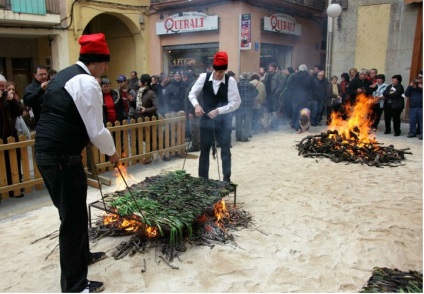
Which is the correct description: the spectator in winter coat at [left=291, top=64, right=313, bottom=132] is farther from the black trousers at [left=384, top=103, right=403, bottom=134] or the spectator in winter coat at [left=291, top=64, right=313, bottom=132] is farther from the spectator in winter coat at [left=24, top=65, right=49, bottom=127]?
the spectator in winter coat at [left=24, top=65, right=49, bottom=127]

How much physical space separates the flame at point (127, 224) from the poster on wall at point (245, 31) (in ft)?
38.3

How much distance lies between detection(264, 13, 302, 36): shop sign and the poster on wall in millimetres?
1160

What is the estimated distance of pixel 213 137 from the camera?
5605 mm

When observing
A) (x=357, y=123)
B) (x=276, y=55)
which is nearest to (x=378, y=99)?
(x=357, y=123)

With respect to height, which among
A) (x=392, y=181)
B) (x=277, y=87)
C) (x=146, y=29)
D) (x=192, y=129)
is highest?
(x=146, y=29)

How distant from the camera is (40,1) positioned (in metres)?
13.9

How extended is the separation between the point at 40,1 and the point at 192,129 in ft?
31.0

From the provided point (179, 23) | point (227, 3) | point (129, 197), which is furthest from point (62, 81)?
point (179, 23)


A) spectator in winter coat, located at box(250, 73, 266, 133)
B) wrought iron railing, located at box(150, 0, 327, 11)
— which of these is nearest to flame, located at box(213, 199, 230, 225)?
spectator in winter coat, located at box(250, 73, 266, 133)

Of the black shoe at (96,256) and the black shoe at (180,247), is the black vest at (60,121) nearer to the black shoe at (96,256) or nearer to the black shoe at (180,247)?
the black shoe at (96,256)

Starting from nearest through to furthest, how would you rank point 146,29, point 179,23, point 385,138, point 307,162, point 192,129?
point 307,162 → point 192,129 → point 385,138 → point 179,23 → point 146,29

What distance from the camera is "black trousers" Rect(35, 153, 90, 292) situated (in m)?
2.99

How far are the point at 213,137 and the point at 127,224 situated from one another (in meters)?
2.00

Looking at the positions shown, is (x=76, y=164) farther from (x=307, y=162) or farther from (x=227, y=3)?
(x=227, y=3)
